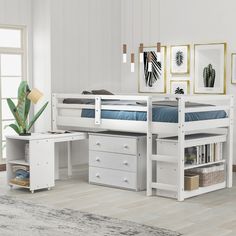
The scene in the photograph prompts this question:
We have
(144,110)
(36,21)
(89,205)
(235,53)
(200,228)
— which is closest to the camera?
(200,228)

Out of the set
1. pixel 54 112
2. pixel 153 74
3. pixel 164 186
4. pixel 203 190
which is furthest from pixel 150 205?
pixel 153 74

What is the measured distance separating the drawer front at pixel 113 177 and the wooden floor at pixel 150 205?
87mm

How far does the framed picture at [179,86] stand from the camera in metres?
7.13

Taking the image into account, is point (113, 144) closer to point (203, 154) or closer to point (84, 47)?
point (203, 154)

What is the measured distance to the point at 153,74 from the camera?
7.49 meters

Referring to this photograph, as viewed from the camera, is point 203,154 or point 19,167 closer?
point 203,154

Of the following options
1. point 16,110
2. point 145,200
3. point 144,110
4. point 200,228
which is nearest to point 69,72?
point 16,110

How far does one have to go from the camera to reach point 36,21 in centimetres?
702

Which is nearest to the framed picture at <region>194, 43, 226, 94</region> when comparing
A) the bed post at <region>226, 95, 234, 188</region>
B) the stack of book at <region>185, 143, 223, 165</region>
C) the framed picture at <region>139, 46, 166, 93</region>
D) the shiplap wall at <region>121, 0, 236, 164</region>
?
the shiplap wall at <region>121, 0, 236, 164</region>

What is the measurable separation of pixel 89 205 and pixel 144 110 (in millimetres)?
1166

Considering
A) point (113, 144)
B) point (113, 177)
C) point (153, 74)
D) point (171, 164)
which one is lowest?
point (113, 177)

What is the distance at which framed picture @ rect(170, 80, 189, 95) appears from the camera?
713cm

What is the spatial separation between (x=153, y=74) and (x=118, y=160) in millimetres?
2088

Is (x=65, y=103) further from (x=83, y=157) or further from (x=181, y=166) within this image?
(x=181, y=166)
